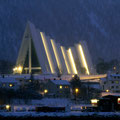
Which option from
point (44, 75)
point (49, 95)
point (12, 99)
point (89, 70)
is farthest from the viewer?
point (89, 70)

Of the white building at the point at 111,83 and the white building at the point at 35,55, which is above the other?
the white building at the point at 35,55

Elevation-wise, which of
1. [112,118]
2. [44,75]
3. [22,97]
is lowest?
[112,118]

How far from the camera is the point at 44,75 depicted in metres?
37.1

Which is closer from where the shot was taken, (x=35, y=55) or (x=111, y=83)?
(x=111, y=83)

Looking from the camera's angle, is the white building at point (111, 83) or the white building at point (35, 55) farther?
the white building at point (35, 55)

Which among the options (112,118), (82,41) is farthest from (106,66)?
(112,118)

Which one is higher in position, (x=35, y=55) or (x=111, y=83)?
(x=35, y=55)

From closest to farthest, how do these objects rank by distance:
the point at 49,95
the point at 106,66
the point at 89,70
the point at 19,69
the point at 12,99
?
the point at 12,99 < the point at 49,95 < the point at 19,69 < the point at 89,70 < the point at 106,66

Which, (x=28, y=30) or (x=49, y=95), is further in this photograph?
(x=28, y=30)

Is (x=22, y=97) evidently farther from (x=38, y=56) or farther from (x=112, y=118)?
(x=38, y=56)

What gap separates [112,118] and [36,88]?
16.5 m

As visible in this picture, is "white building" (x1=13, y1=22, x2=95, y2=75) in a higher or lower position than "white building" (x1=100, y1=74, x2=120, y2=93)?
higher

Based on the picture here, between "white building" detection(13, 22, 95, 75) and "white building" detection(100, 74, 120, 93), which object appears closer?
"white building" detection(100, 74, 120, 93)

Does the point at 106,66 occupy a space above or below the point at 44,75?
above
